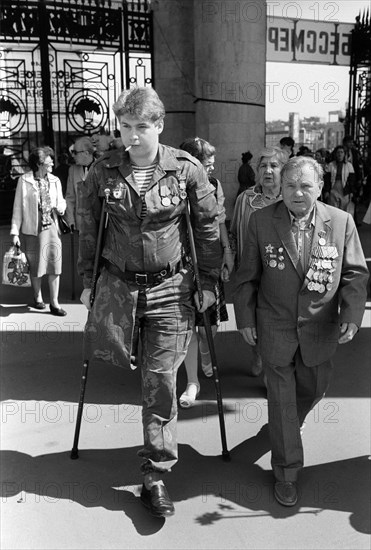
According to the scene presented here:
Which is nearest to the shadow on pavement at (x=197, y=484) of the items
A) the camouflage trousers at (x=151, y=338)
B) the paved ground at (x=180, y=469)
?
the paved ground at (x=180, y=469)

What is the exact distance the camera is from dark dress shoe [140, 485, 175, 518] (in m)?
3.04

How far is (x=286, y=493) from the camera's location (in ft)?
10.5

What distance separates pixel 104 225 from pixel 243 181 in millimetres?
8247

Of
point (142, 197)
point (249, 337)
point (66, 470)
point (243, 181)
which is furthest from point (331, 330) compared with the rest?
point (243, 181)

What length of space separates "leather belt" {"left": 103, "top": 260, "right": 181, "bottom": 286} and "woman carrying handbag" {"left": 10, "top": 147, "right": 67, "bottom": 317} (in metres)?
3.55

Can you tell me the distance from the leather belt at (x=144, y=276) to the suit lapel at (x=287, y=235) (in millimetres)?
555

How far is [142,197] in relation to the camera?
10.3 feet

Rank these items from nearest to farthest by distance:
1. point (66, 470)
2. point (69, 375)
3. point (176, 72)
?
point (66, 470), point (69, 375), point (176, 72)

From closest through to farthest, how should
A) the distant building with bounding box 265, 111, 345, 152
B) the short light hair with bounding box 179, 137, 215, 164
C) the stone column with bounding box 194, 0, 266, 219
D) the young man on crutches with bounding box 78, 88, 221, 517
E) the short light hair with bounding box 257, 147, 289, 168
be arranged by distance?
the young man on crutches with bounding box 78, 88, 221, 517 → the short light hair with bounding box 257, 147, 289, 168 → the short light hair with bounding box 179, 137, 215, 164 → the stone column with bounding box 194, 0, 266, 219 → the distant building with bounding box 265, 111, 345, 152

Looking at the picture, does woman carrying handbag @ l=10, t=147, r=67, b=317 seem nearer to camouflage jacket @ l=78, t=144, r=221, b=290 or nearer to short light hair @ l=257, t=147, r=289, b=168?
short light hair @ l=257, t=147, r=289, b=168

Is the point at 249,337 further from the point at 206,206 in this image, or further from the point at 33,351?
the point at 33,351

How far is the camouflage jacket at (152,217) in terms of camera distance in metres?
3.16

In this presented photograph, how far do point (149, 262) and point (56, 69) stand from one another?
31.5ft

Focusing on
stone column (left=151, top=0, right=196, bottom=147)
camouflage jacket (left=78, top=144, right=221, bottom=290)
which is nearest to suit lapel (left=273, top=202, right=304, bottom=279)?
camouflage jacket (left=78, top=144, right=221, bottom=290)
